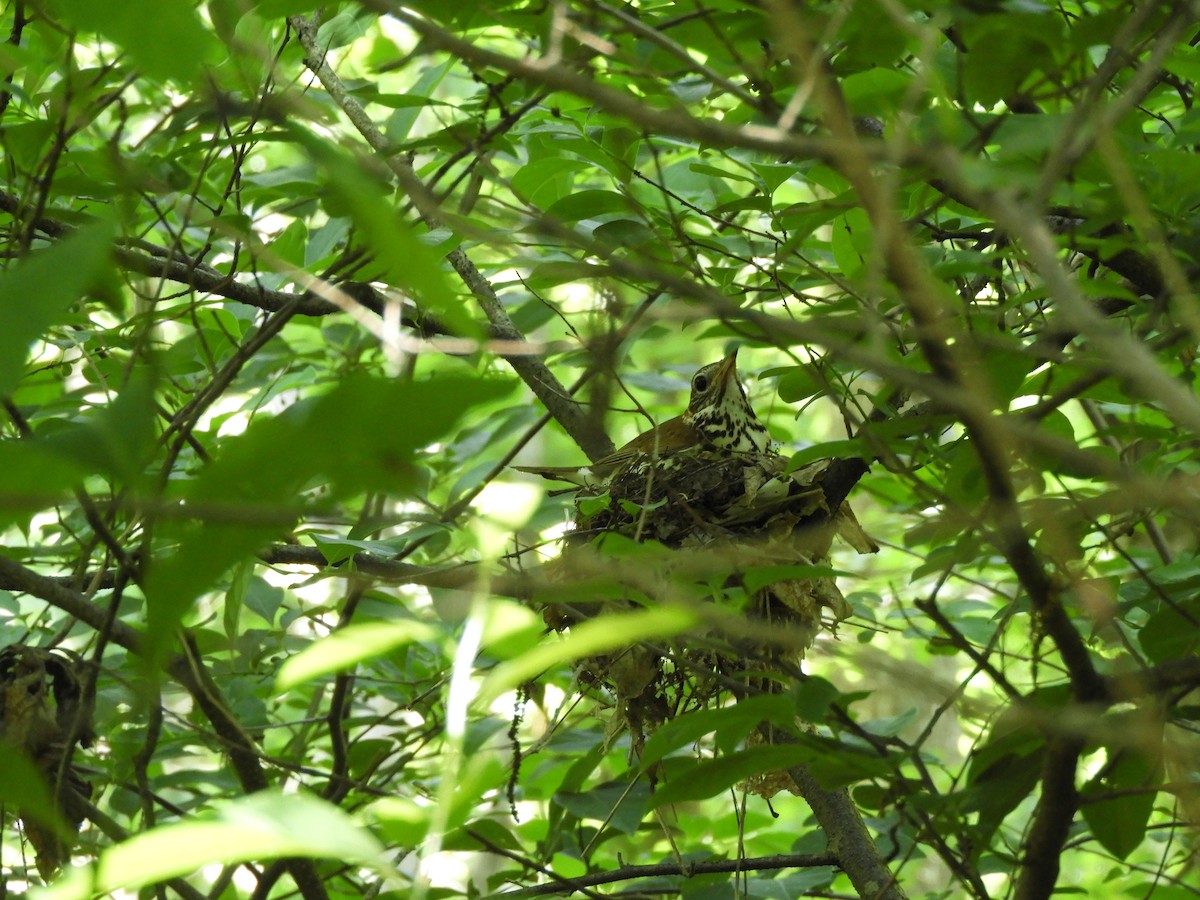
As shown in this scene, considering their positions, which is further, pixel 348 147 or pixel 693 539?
pixel 693 539

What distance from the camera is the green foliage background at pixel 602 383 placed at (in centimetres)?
76

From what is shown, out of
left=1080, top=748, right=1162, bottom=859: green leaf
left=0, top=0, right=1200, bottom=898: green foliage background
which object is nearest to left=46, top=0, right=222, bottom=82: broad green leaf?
left=0, top=0, right=1200, bottom=898: green foliage background

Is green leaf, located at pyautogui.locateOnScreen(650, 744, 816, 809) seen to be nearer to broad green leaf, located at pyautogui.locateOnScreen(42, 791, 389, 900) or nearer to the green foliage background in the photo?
the green foliage background

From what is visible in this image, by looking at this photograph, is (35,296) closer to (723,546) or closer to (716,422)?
(723,546)

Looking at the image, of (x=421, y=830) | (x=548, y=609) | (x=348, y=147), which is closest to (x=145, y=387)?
(x=421, y=830)

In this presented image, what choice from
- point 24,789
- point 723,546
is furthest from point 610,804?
point 24,789

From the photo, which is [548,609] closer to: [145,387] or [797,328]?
[797,328]

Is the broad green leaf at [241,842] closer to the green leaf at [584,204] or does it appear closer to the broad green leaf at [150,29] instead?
the broad green leaf at [150,29]

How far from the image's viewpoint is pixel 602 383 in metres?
1.66

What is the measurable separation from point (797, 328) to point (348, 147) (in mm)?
516

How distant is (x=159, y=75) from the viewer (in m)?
0.80

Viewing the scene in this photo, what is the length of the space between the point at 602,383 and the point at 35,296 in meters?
1.01

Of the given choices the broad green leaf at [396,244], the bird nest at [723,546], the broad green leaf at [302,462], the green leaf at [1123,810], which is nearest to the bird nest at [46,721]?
the bird nest at [723,546]

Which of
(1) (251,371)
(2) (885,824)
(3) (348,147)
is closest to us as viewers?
(3) (348,147)
